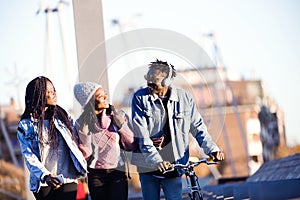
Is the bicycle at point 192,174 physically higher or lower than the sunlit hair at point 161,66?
lower

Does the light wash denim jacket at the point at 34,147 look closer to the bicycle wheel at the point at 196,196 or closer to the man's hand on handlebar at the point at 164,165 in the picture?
the man's hand on handlebar at the point at 164,165

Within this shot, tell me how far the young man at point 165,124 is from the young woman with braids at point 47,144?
1.67ft

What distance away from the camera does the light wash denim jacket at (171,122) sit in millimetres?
6789

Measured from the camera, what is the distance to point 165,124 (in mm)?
6844

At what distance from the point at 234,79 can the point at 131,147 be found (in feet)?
172

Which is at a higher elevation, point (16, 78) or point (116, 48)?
point (16, 78)

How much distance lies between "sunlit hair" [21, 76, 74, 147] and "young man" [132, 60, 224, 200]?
601 millimetres

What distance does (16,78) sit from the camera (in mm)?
27141

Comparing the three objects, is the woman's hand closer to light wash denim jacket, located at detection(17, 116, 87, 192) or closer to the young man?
light wash denim jacket, located at detection(17, 116, 87, 192)

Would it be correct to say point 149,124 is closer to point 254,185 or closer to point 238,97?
point 254,185

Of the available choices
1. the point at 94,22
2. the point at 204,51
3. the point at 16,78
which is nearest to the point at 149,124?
the point at 204,51

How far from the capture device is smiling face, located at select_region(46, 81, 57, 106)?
6578mm

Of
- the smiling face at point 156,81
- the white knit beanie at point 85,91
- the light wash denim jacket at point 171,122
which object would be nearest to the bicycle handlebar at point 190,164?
the light wash denim jacket at point 171,122

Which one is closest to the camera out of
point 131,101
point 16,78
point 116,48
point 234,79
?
point 131,101
